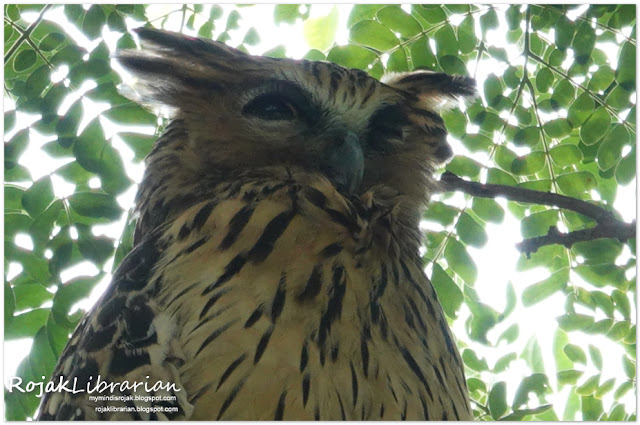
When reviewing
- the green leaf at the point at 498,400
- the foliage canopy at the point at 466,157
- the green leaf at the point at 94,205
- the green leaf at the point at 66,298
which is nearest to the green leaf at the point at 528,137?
the foliage canopy at the point at 466,157

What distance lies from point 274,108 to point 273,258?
0.52 meters

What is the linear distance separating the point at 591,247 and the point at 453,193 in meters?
0.42

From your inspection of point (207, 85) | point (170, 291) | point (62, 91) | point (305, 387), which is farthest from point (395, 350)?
point (62, 91)

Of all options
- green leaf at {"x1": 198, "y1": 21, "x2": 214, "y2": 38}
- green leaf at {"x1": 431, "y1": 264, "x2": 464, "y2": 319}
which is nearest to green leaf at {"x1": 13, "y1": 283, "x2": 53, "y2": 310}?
green leaf at {"x1": 198, "y1": 21, "x2": 214, "y2": 38}

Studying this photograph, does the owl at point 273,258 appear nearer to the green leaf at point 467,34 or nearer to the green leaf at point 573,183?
the green leaf at point 467,34

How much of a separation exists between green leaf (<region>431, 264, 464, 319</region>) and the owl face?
0.83 feet

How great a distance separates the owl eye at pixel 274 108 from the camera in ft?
7.27

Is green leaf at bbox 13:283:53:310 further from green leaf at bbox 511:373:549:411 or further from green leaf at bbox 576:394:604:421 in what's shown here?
green leaf at bbox 576:394:604:421

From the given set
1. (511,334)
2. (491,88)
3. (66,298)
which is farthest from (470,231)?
(66,298)

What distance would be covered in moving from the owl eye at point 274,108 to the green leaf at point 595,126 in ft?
2.69

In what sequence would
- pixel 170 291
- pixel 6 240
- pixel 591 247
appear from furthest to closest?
pixel 591 247 < pixel 6 240 < pixel 170 291

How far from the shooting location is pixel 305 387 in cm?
167

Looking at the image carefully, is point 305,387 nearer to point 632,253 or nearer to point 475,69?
point 632,253

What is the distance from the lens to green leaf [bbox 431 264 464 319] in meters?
2.33
